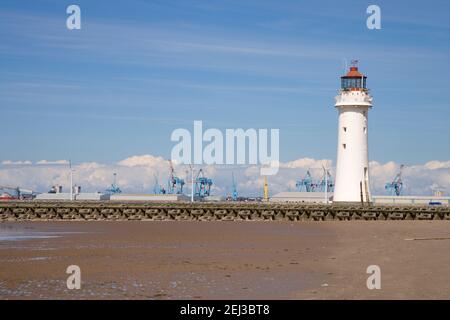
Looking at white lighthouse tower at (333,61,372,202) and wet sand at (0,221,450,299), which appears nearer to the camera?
wet sand at (0,221,450,299)

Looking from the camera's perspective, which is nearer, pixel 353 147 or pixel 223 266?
pixel 223 266

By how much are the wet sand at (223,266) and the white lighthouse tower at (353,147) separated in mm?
24351

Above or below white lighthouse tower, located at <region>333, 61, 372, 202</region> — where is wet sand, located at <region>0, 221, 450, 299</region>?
below

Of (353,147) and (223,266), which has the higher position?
(353,147)

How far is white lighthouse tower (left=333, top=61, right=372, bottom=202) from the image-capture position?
208 ft

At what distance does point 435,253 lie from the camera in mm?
27125

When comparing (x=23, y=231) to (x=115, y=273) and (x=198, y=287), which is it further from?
(x=198, y=287)

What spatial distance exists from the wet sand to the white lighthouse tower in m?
24.4

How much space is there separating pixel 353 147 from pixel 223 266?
40862 millimetres

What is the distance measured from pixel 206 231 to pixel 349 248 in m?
14.7

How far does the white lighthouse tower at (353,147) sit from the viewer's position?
63375mm

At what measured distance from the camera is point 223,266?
2438 cm

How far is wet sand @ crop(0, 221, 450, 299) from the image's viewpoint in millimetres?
18594
